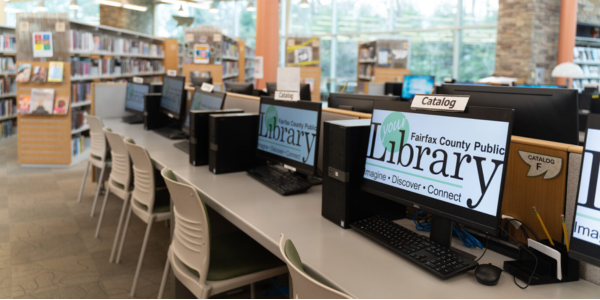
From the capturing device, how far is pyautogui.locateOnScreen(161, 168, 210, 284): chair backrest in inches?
72.6

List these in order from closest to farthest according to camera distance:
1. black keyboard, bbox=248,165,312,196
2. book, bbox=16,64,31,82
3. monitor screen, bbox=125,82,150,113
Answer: black keyboard, bbox=248,165,312,196 < monitor screen, bbox=125,82,150,113 < book, bbox=16,64,31,82

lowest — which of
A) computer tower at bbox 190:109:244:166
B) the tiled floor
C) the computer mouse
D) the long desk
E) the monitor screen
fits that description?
the tiled floor

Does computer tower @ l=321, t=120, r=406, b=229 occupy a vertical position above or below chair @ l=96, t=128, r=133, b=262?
above

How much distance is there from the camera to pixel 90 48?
6.54m


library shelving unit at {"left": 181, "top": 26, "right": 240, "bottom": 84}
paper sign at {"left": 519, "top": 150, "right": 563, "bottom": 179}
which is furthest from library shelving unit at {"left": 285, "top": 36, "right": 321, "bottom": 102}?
paper sign at {"left": 519, "top": 150, "right": 563, "bottom": 179}

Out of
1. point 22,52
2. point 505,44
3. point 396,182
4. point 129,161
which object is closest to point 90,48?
point 22,52

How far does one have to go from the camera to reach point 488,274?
1282 mm

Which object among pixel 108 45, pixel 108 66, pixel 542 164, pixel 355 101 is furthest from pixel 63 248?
pixel 108 45

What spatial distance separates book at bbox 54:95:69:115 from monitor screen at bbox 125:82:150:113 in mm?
1167

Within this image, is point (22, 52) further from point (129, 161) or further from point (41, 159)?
point (129, 161)

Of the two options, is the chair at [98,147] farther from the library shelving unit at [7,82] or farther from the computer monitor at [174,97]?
the library shelving unit at [7,82]

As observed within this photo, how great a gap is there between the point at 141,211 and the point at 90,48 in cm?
456

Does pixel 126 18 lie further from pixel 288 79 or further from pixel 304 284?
pixel 304 284

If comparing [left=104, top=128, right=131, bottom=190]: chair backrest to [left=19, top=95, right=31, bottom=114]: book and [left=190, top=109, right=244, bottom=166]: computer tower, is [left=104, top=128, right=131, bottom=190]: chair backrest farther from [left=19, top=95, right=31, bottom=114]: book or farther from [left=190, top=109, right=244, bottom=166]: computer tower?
[left=19, top=95, right=31, bottom=114]: book
